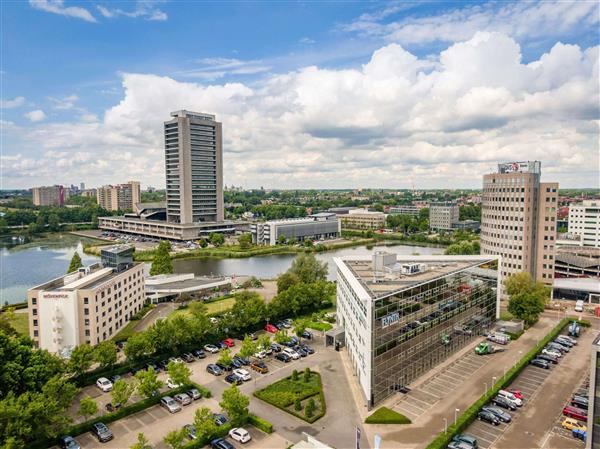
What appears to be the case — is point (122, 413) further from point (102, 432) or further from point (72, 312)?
point (72, 312)

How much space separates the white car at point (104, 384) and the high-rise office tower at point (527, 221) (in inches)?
1958

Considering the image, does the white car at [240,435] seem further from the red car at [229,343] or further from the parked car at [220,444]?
the red car at [229,343]

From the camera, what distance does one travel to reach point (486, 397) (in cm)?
2717

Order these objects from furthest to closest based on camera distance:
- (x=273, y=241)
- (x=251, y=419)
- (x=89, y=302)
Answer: (x=273, y=241) → (x=89, y=302) → (x=251, y=419)

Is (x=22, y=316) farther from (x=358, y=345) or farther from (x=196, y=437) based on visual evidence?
(x=358, y=345)

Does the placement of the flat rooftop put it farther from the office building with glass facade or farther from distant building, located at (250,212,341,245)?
distant building, located at (250,212,341,245)

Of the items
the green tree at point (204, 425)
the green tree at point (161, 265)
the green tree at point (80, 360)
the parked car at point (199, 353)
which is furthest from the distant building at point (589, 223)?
the green tree at point (80, 360)

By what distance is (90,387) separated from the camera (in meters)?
30.2

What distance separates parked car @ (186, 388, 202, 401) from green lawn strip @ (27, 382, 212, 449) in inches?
11.0

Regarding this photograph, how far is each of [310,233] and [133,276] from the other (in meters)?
73.0

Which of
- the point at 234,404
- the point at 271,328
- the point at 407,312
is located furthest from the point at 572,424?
the point at 271,328

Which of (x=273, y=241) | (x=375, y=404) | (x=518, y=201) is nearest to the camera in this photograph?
(x=375, y=404)

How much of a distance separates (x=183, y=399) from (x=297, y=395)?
7468mm

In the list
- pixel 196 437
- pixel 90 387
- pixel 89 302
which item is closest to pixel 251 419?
pixel 196 437
